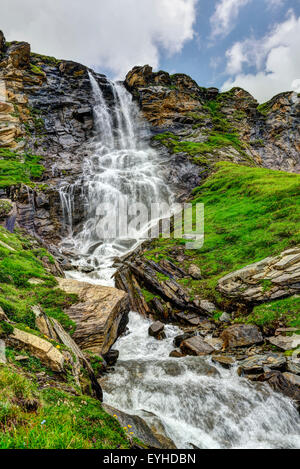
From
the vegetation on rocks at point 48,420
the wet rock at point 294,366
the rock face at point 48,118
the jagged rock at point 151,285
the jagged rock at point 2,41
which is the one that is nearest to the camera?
the vegetation on rocks at point 48,420

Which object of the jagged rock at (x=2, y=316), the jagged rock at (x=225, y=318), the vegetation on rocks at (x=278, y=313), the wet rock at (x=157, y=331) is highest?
the jagged rock at (x=2, y=316)

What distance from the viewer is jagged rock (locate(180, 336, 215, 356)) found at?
9555mm

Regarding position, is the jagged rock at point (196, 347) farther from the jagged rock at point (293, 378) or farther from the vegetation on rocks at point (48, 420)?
the vegetation on rocks at point (48, 420)

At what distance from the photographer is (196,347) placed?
9.76 metres

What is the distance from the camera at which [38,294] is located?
29.5 feet

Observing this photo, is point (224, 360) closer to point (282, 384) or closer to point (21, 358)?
point (282, 384)

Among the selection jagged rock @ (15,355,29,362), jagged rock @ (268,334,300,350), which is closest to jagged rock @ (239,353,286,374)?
jagged rock @ (268,334,300,350)

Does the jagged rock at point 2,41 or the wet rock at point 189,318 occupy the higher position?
the jagged rock at point 2,41

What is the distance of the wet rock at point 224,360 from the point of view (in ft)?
28.1

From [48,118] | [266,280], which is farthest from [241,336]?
[48,118]

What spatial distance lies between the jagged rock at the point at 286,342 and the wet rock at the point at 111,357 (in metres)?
5.86

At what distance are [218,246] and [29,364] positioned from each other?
1393 cm

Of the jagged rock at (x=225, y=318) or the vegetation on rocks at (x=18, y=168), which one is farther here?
the vegetation on rocks at (x=18, y=168)

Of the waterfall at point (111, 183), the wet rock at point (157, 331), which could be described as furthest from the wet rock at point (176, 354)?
the waterfall at point (111, 183)
